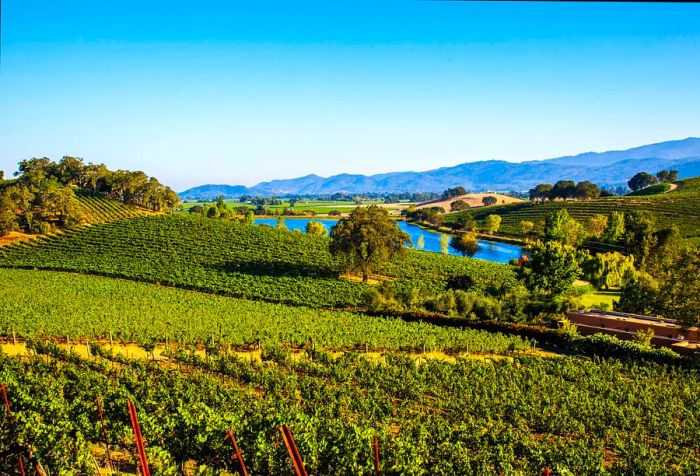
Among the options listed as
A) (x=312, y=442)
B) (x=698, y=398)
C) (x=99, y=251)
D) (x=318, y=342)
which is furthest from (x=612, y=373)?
(x=99, y=251)

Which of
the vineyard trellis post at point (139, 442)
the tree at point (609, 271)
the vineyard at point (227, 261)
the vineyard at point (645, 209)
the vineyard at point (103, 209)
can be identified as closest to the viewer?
the vineyard trellis post at point (139, 442)

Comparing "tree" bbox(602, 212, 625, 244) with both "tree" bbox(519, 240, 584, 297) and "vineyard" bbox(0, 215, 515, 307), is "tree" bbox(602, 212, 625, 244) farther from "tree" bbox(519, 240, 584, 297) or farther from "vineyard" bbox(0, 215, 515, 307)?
"tree" bbox(519, 240, 584, 297)

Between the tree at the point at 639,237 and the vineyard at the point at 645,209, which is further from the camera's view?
the vineyard at the point at 645,209

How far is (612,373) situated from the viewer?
92.2 feet

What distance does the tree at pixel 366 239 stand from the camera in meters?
55.9

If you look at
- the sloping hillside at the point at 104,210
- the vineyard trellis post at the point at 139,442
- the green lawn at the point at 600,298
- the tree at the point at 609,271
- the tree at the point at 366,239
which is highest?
the sloping hillside at the point at 104,210

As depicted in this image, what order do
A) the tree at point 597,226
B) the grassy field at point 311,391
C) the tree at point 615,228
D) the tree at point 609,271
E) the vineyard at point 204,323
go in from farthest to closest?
the tree at point 597,226 < the tree at point 615,228 < the tree at point 609,271 < the vineyard at point 204,323 < the grassy field at point 311,391

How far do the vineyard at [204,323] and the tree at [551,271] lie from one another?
1717 cm

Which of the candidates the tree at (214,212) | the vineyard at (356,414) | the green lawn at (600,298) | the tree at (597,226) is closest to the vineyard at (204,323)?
the vineyard at (356,414)

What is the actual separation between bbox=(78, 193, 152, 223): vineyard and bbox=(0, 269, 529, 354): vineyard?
3857 centimetres

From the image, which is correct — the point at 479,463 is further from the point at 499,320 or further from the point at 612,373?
the point at 499,320

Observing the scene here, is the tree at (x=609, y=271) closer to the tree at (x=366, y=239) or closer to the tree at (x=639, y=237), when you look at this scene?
the tree at (x=639, y=237)

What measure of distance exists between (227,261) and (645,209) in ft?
A: 339

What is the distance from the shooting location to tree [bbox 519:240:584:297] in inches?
1986
